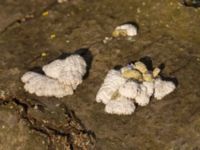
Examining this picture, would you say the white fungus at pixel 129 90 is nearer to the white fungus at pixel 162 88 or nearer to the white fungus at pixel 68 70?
the white fungus at pixel 162 88

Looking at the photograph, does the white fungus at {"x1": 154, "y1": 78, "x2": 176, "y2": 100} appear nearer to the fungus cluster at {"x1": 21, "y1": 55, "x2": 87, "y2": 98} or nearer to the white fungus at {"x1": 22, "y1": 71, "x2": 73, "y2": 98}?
the fungus cluster at {"x1": 21, "y1": 55, "x2": 87, "y2": 98}

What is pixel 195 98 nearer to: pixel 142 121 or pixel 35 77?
pixel 142 121

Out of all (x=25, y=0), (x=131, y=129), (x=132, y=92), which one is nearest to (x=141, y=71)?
(x=132, y=92)

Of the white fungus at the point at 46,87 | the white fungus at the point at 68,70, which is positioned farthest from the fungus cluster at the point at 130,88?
the white fungus at the point at 46,87

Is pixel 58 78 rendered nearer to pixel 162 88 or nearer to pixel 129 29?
pixel 162 88

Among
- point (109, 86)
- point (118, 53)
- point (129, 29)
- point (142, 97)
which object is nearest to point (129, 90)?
point (142, 97)
